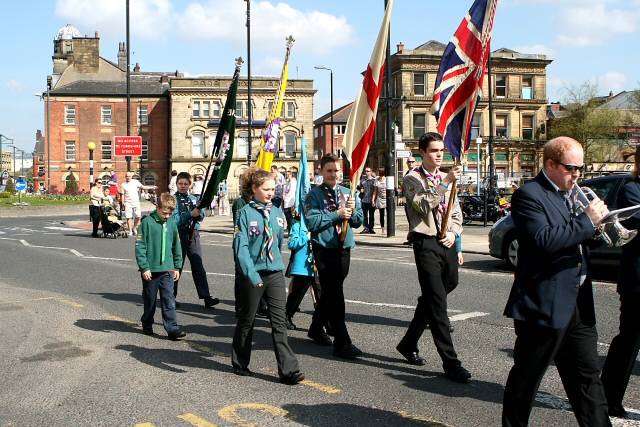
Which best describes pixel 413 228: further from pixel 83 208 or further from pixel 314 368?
pixel 83 208

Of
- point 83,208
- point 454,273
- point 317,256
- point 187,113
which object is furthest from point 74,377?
point 187,113

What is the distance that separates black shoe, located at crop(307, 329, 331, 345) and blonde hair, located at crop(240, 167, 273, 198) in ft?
5.94

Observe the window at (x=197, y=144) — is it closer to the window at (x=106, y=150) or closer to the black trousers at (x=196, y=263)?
the window at (x=106, y=150)

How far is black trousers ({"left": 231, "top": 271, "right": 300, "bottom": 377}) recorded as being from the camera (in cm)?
562

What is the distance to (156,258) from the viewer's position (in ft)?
24.8

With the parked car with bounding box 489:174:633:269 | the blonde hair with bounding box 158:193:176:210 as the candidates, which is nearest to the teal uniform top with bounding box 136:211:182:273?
the blonde hair with bounding box 158:193:176:210

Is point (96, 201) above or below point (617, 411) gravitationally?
above

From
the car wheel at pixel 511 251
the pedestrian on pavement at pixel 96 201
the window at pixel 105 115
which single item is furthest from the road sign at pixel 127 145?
the window at pixel 105 115

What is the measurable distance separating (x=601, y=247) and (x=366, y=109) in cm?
602

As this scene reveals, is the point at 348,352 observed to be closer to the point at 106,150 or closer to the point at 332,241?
the point at 332,241

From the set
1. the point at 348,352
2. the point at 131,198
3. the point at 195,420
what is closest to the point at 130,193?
the point at 131,198

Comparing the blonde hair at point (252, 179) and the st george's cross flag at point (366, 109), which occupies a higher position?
the st george's cross flag at point (366, 109)

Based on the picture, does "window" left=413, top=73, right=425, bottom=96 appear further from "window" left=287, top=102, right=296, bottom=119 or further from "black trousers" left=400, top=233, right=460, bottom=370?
"black trousers" left=400, top=233, right=460, bottom=370

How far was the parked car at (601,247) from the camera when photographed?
10.9 meters
